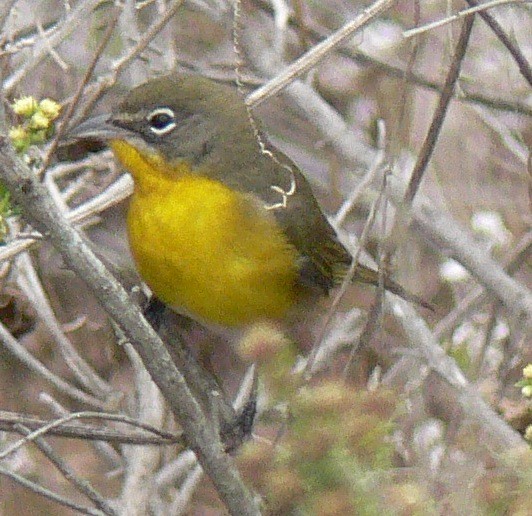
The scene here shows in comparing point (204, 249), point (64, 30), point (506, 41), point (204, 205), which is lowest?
point (204, 249)

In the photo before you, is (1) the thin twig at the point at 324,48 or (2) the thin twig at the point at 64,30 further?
(2) the thin twig at the point at 64,30

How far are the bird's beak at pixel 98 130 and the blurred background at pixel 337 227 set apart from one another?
0.10 metres

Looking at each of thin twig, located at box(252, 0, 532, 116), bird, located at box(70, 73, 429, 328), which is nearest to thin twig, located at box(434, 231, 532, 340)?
bird, located at box(70, 73, 429, 328)

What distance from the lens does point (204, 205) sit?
3771 mm

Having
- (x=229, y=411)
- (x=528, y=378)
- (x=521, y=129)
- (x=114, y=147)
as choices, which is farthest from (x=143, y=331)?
(x=521, y=129)

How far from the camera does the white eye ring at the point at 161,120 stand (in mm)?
3699

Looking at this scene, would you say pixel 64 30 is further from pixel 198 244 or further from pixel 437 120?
pixel 437 120

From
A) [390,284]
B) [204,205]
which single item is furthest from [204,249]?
[390,284]

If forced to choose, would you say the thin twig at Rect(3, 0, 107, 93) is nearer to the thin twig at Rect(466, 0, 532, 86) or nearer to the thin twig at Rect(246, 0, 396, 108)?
the thin twig at Rect(246, 0, 396, 108)

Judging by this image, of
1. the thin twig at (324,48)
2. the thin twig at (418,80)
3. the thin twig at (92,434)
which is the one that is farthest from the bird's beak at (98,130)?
the thin twig at (92,434)

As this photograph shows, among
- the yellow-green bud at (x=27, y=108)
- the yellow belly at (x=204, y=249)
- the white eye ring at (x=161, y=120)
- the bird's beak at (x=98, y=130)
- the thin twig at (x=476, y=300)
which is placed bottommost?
the thin twig at (x=476, y=300)

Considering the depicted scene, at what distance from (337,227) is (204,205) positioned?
0.65 metres

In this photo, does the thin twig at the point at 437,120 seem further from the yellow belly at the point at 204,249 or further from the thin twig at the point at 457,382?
the yellow belly at the point at 204,249

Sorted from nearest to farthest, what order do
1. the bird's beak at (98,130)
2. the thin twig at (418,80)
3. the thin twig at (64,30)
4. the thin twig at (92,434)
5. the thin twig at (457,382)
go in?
1. the thin twig at (92,434)
2. the thin twig at (457,382)
3. the thin twig at (64,30)
4. the bird's beak at (98,130)
5. the thin twig at (418,80)
